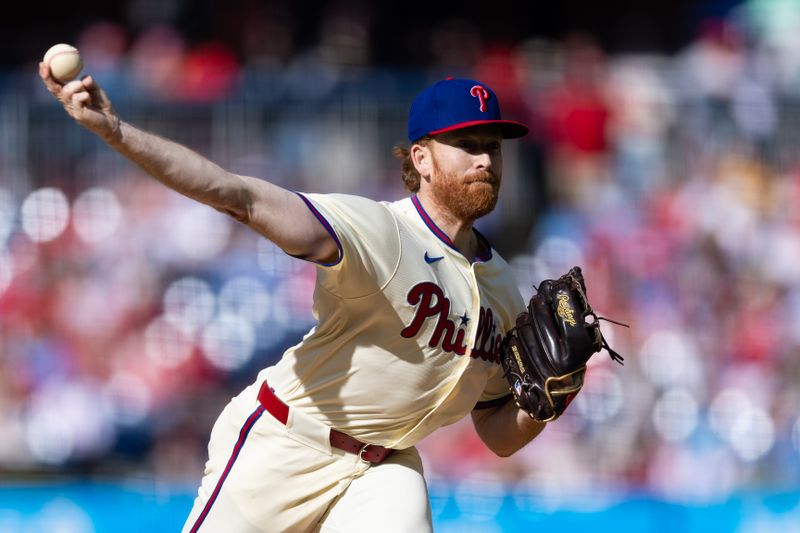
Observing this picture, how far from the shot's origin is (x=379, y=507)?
3.11 m

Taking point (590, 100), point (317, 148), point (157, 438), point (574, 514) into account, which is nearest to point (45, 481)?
point (157, 438)

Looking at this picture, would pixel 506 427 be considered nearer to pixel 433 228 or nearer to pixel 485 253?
pixel 485 253

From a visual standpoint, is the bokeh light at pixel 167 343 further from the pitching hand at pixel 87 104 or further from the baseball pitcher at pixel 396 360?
the pitching hand at pixel 87 104

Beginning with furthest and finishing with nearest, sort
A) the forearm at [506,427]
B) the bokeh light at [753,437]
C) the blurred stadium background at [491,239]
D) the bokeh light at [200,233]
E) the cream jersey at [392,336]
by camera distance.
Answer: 1. the bokeh light at [200,233]
2. the blurred stadium background at [491,239]
3. the bokeh light at [753,437]
4. the forearm at [506,427]
5. the cream jersey at [392,336]

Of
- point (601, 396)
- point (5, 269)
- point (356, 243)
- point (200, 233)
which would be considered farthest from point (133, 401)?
point (356, 243)

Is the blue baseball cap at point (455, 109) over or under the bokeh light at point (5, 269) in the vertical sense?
over

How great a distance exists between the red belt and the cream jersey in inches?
1.0

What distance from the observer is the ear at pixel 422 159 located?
3.39 m

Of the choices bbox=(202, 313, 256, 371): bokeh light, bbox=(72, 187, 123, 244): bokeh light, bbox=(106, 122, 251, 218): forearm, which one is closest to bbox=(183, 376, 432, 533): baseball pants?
bbox=(106, 122, 251, 218): forearm

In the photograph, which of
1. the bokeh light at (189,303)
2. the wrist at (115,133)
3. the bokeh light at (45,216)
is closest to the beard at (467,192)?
the wrist at (115,133)

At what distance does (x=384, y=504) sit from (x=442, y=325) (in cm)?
54

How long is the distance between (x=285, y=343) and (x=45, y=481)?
183 centimetres

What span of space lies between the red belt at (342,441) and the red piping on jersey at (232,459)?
4 cm

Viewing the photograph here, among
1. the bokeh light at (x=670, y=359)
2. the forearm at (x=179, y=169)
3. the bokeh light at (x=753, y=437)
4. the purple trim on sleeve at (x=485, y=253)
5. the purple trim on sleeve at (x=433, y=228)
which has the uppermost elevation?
the forearm at (x=179, y=169)
